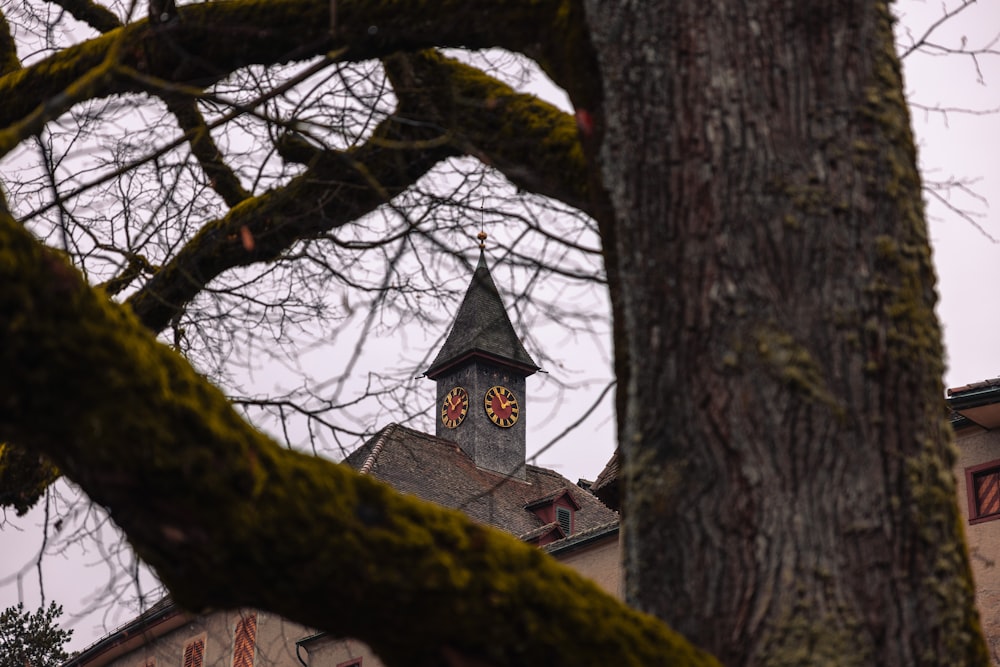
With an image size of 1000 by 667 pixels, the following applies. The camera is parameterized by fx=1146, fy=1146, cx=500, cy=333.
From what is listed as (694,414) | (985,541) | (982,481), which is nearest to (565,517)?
(982,481)

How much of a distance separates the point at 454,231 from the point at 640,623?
88.8 inches

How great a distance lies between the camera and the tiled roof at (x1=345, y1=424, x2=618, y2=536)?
24812 millimetres

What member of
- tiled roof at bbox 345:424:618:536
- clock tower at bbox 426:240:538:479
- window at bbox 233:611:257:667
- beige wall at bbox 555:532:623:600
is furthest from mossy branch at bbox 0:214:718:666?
clock tower at bbox 426:240:538:479

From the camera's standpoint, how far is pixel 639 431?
267cm

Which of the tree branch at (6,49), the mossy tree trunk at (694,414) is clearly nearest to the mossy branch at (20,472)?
the tree branch at (6,49)

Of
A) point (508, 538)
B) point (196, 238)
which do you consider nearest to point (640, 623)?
point (508, 538)

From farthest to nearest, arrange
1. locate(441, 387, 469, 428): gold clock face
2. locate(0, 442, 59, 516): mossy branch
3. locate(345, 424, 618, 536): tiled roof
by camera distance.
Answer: locate(441, 387, 469, 428): gold clock face, locate(345, 424, 618, 536): tiled roof, locate(0, 442, 59, 516): mossy branch

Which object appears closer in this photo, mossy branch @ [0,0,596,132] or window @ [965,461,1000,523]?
mossy branch @ [0,0,596,132]

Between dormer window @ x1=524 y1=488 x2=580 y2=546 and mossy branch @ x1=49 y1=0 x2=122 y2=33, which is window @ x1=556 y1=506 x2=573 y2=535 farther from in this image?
mossy branch @ x1=49 y1=0 x2=122 y2=33

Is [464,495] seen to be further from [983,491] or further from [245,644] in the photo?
[983,491]

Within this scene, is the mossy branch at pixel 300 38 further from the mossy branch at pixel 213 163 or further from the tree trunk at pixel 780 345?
the mossy branch at pixel 213 163

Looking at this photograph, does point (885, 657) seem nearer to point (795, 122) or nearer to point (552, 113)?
point (795, 122)

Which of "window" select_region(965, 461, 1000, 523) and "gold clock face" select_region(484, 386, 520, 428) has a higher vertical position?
"gold clock face" select_region(484, 386, 520, 428)

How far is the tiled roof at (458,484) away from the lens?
81.4 feet
